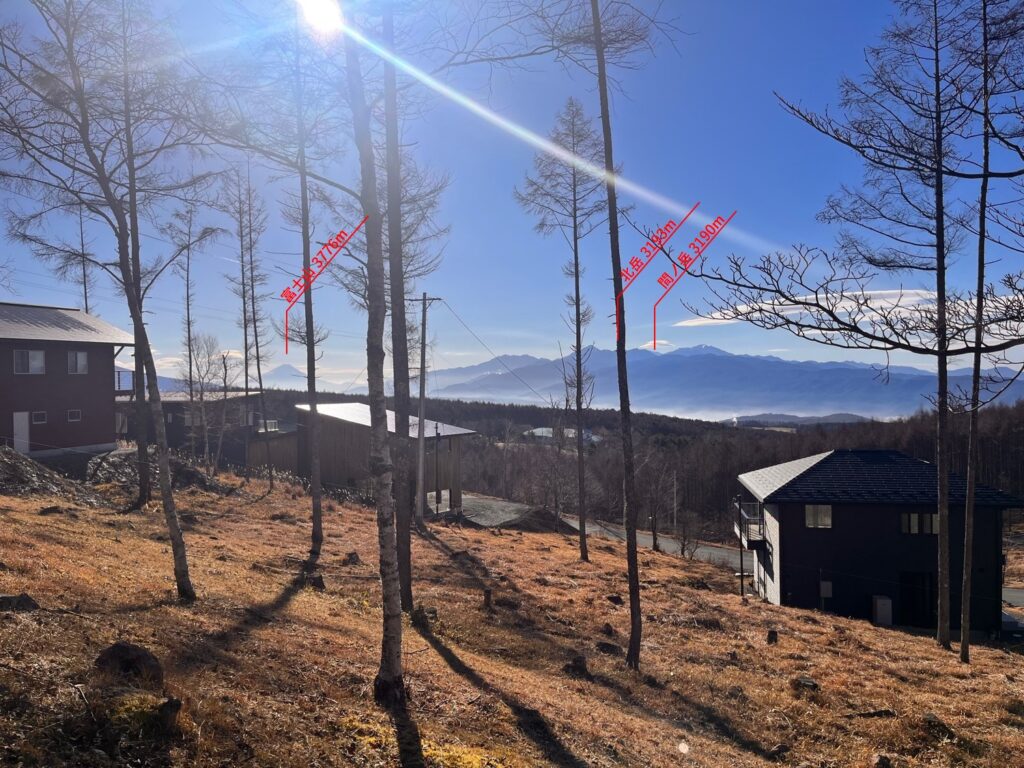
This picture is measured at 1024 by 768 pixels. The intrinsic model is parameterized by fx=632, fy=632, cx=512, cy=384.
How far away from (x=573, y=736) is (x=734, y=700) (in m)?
4.25

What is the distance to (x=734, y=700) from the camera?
10297 mm

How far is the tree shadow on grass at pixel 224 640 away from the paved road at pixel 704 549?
3131 centimetres

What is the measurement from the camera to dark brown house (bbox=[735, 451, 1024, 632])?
24781 millimetres

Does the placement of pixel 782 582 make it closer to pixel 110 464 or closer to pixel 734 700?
pixel 734 700

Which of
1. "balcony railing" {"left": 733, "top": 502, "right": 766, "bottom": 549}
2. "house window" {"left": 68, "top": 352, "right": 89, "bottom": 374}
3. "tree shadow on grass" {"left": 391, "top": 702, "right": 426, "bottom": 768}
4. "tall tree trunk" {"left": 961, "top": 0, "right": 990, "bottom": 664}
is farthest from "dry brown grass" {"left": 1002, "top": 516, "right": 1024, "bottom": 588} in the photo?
"house window" {"left": 68, "top": 352, "right": 89, "bottom": 374}

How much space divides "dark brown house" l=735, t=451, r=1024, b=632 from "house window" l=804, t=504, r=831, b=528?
0.12ft

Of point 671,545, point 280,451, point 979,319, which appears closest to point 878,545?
point 671,545

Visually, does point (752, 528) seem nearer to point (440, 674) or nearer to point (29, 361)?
point (440, 674)

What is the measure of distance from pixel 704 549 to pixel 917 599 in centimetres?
2237

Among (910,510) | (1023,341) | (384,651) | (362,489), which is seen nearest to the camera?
(1023,341)

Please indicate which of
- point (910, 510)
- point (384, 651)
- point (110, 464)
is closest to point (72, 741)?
point (384, 651)

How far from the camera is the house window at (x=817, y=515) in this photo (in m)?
26.6

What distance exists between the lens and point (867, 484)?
88.7 ft

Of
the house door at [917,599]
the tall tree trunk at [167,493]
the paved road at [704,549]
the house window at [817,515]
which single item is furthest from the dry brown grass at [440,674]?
the paved road at [704,549]
